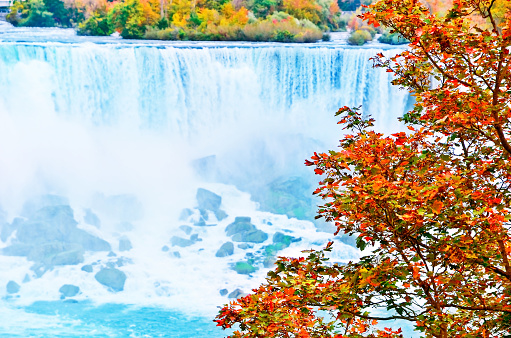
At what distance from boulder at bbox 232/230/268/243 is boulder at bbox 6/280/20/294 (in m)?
4.89

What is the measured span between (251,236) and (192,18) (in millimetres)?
12968

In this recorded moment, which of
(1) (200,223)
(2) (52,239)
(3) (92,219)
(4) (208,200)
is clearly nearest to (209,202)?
(4) (208,200)

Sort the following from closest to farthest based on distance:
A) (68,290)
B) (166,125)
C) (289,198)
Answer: (68,290)
(289,198)
(166,125)

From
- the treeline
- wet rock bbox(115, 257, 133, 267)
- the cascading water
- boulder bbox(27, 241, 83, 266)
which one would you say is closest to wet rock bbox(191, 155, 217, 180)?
the cascading water

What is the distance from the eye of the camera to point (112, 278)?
1336 cm

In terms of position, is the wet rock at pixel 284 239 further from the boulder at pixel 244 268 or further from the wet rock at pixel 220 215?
the wet rock at pixel 220 215

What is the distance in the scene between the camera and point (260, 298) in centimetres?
345

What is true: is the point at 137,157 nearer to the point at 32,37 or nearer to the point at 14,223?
the point at 14,223

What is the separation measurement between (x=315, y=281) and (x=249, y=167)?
1569 cm

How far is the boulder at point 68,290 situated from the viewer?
504 inches

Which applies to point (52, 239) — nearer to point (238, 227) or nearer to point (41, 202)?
point (41, 202)

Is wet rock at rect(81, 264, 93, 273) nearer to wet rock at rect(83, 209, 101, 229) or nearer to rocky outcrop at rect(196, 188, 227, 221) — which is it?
wet rock at rect(83, 209, 101, 229)

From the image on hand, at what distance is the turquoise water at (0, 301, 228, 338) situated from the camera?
36.6 feet

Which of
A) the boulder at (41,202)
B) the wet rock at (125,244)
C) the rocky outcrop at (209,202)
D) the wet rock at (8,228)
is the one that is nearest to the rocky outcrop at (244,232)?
the rocky outcrop at (209,202)
